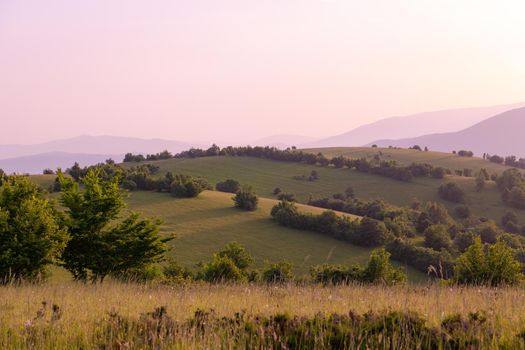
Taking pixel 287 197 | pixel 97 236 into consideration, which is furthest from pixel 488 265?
pixel 287 197

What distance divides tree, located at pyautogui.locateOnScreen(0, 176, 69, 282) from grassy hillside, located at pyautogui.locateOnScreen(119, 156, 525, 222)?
3436 inches

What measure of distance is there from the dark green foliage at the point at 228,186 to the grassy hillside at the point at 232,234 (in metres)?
20.3

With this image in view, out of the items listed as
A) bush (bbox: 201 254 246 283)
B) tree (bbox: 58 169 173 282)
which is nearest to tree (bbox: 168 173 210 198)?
bush (bbox: 201 254 246 283)

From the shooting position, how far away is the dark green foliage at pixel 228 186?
117m

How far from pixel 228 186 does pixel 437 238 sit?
183 feet

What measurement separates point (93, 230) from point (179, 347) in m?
27.3

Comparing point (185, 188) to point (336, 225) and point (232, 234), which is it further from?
point (336, 225)

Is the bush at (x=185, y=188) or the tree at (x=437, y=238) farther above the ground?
the bush at (x=185, y=188)

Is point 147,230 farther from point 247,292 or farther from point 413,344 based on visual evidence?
point 413,344

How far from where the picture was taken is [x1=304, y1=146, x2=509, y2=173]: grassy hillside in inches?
6166

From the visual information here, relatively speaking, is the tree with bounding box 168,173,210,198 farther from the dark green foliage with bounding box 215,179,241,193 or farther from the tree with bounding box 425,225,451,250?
the tree with bounding box 425,225,451,250

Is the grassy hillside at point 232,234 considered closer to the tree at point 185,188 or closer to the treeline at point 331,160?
the tree at point 185,188

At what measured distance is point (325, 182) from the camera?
12838cm

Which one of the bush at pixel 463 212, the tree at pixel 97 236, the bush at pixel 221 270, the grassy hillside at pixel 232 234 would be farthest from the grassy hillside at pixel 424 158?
the tree at pixel 97 236
